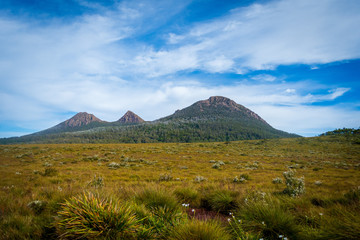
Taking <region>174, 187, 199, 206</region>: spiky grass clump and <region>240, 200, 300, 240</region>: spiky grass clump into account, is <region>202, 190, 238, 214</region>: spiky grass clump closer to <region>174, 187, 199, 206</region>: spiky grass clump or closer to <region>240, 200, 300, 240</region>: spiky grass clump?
<region>174, 187, 199, 206</region>: spiky grass clump

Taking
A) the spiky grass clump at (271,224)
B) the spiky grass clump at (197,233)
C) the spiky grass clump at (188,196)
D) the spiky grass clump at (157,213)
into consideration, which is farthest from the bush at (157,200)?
the spiky grass clump at (271,224)

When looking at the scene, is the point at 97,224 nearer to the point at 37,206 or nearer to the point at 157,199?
the point at 157,199

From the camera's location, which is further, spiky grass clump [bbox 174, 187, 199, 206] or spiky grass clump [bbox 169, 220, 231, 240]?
spiky grass clump [bbox 174, 187, 199, 206]

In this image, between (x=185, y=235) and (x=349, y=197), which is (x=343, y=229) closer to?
(x=185, y=235)

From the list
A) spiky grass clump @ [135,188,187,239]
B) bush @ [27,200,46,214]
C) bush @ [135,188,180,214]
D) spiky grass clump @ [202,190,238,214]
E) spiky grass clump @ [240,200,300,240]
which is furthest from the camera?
spiky grass clump @ [202,190,238,214]

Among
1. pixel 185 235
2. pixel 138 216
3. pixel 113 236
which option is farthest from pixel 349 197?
pixel 113 236

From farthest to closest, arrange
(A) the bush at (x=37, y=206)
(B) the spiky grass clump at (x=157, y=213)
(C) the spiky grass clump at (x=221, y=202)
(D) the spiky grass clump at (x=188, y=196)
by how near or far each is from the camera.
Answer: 1. (D) the spiky grass clump at (x=188, y=196)
2. (C) the spiky grass clump at (x=221, y=202)
3. (A) the bush at (x=37, y=206)
4. (B) the spiky grass clump at (x=157, y=213)

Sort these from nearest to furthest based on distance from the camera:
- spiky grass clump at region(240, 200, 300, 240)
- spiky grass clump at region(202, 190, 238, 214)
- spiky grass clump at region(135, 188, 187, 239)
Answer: spiky grass clump at region(135, 188, 187, 239), spiky grass clump at region(240, 200, 300, 240), spiky grass clump at region(202, 190, 238, 214)

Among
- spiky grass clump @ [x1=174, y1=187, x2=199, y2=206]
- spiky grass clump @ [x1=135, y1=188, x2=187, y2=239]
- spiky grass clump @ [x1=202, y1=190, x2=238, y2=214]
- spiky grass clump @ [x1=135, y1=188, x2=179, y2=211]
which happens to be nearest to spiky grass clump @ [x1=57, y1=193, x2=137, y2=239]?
spiky grass clump @ [x1=135, y1=188, x2=187, y2=239]

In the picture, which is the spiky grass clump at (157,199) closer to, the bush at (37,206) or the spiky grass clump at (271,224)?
the spiky grass clump at (271,224)

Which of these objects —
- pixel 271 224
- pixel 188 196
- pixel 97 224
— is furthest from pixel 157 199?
pixel 271 224

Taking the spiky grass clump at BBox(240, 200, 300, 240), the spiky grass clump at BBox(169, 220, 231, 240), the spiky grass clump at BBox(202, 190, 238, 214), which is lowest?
the spiky grass clump at BBox(202, 190, 238, 214)

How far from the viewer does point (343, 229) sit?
2.49 meters

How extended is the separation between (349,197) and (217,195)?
4033 millimetres
